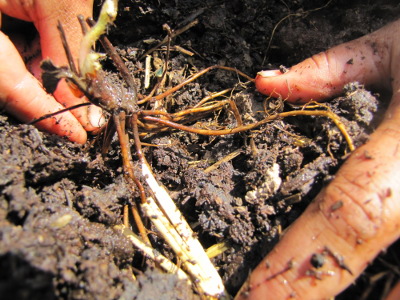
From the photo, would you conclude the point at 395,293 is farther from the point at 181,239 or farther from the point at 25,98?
the point at 25,98

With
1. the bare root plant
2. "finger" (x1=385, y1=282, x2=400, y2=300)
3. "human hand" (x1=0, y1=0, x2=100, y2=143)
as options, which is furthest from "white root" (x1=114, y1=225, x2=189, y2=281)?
"finger" (x1=385, y1=282, x2=400, y2=300)

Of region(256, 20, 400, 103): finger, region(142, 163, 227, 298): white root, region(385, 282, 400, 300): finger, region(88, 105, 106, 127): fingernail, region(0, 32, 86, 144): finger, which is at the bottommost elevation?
region(385, 282, 400, 300): finger

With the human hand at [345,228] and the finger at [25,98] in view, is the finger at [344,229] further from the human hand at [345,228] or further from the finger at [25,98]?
the finger at [25,98]

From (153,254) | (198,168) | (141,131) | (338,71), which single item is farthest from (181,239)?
(338,71)

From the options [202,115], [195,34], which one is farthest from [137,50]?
[202,115]

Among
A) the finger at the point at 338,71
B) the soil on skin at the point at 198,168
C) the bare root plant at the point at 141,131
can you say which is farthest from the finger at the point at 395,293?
the finger at the point at 338,71

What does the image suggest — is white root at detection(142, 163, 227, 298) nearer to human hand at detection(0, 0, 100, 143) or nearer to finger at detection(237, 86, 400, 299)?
finger at detection(237, 86, 400, 299)
